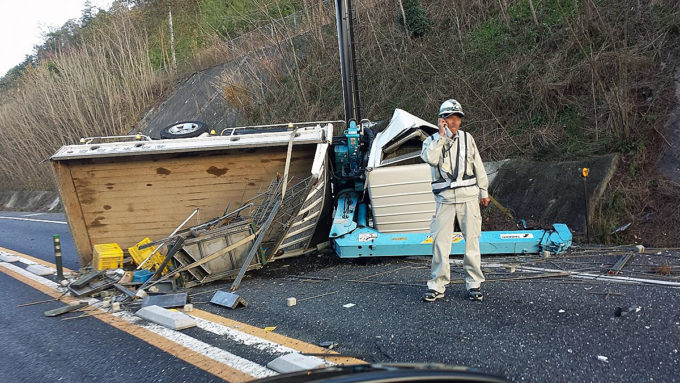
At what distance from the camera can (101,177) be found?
7492mm

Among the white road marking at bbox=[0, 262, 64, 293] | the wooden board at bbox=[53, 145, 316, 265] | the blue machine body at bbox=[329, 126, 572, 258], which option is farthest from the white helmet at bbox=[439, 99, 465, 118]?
the white road marking at bbox=[0, 262, 64, 293]

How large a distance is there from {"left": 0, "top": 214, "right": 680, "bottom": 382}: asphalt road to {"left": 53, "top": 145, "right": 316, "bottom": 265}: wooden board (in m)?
1.97

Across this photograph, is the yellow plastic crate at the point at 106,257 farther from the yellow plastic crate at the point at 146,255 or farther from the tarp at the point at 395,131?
the tarp at the point at 395,131

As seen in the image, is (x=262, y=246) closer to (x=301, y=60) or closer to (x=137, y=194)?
(x=137, y=194)

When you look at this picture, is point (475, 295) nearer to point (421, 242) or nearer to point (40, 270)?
point (421, 242)

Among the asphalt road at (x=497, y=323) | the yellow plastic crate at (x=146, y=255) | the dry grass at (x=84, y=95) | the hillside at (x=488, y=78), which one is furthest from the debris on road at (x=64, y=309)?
the dry grass at (x=84, y=95)

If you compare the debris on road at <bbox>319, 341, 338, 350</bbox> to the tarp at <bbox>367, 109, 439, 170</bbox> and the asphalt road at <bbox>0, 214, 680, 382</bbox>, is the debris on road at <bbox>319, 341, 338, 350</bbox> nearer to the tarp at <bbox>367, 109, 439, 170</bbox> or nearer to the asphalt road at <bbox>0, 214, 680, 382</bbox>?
the asphalt road at <bbox>0, 214, 680, 382</bbox>

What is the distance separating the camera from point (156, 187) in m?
7.54

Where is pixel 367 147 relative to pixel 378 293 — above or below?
above

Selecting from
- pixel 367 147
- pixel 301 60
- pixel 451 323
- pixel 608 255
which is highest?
pixel 301 60

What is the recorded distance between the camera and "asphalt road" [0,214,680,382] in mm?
3125

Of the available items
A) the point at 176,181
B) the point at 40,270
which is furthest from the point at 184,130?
the point at 40,270

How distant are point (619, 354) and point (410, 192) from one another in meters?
3.37

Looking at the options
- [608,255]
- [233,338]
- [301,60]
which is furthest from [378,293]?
[301,60]
